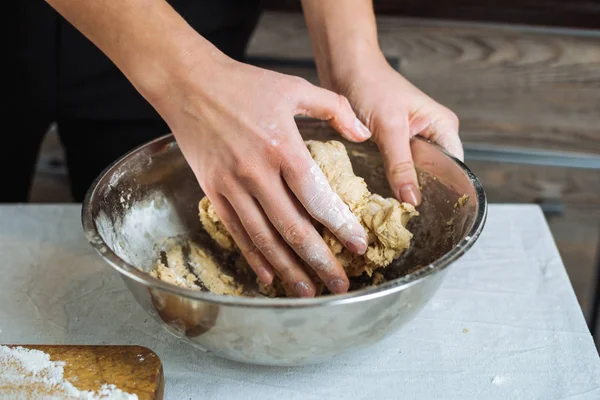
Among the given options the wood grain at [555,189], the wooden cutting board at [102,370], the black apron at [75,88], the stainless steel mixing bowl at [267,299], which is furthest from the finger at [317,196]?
the wood grain at [555,189]

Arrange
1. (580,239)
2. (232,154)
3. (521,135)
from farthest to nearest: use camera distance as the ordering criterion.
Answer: (521,135) → (580,239) → (232,154)

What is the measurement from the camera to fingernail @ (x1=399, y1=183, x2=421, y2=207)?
0.83 meters

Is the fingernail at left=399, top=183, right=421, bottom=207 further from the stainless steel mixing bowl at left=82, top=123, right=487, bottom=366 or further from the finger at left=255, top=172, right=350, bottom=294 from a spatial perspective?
the finger at left=255, top=172, right=350, bottom=294

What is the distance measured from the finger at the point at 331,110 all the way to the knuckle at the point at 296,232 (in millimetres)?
128

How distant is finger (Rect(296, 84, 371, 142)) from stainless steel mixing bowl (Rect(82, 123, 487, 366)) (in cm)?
11

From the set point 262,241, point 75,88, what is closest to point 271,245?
point 262,241

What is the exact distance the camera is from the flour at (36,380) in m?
0.62

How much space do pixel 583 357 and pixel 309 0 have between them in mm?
619

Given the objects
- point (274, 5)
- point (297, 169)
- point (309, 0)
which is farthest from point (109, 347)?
point (274, 5)

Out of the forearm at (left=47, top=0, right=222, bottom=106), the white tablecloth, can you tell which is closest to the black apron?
the white tablecloth

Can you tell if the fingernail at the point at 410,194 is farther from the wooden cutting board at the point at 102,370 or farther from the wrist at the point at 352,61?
the wooden cutting board at the point at 102,370

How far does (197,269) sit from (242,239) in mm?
137

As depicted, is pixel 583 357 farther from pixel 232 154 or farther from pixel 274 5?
pixel 274 5

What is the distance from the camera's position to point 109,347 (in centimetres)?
69
